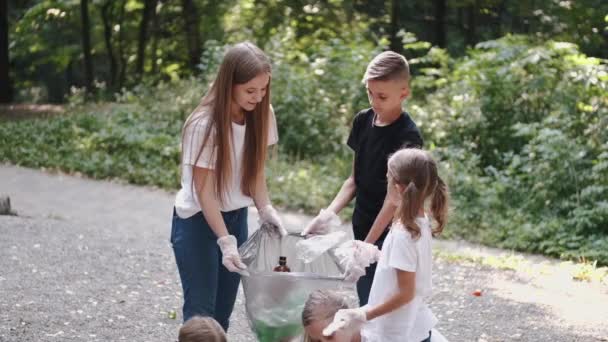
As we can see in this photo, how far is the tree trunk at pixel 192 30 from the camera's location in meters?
18.9

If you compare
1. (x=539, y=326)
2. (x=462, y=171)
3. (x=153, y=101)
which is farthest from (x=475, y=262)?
(x=153, y=101)

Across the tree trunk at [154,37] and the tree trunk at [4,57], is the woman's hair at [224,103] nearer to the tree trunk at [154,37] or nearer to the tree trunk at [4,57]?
the tree trunk at [4,57]

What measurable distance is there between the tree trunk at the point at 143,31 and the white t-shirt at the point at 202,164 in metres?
16.7

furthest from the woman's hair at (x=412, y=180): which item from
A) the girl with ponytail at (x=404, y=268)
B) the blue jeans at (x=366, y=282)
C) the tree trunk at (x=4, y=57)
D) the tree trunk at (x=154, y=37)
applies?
the tree trunk at (x=154, y=37)

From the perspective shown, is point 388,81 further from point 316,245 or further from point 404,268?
point 404,268

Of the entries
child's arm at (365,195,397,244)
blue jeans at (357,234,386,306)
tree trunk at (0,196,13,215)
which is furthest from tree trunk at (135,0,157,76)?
child's arm at (365,195,397,244)

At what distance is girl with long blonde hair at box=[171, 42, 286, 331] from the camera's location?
10.3 ft

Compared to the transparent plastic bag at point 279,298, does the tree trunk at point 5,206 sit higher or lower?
lower

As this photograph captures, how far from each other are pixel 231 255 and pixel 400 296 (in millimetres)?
659

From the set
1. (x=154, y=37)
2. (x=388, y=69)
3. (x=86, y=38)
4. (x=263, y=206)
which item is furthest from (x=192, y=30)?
(x=388, y=69)

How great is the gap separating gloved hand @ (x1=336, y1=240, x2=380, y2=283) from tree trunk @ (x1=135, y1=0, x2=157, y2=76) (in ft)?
55.6

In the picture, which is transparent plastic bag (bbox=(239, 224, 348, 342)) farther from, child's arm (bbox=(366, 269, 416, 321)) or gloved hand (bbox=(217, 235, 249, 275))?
child's arm (bbox=(366, 269, 416, 321))

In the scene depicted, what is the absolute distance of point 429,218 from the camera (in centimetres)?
309

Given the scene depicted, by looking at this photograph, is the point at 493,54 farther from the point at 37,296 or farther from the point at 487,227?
the point at 37,296
